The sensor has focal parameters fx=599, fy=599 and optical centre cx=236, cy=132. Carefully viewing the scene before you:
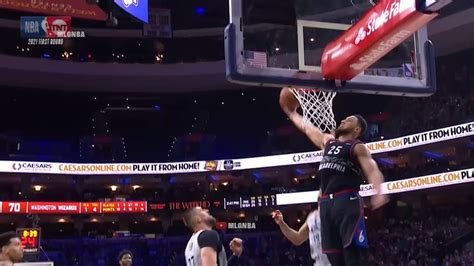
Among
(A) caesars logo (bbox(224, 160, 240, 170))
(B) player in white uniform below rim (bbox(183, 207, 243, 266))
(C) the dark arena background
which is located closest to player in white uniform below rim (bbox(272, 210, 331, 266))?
(B) player in white uniform below rim (bbox(183, 207, 243, 266))

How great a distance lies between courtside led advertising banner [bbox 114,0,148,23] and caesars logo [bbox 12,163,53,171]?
18452 mm

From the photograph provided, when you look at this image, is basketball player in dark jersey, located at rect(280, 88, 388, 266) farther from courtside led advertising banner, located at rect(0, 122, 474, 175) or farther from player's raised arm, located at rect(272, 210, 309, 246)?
courtside led advertising banner, located at rect(0, 122, 474, 175)

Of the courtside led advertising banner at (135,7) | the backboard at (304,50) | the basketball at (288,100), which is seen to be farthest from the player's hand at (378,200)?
the courtside led advertising banner at (135,7)

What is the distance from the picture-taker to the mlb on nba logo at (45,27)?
1703 cm

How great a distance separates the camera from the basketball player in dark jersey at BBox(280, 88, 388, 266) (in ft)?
13.9

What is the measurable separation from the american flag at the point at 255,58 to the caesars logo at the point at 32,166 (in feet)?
79.9

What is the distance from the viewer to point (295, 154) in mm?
27859

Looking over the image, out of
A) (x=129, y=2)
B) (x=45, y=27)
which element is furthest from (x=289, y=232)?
(x=45, y=27)

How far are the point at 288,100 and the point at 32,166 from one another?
81.2 ft

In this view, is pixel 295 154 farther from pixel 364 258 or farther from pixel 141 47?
pixel 364 258

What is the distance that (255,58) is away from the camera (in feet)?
19.1

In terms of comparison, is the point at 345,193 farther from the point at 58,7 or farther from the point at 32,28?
the point at 32,28

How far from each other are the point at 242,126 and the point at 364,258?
2839 centimetres

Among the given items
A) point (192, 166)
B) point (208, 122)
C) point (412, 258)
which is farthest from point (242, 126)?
point (412, 258)
